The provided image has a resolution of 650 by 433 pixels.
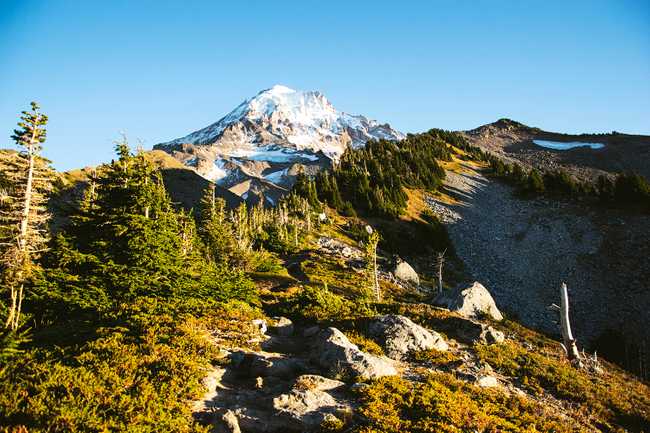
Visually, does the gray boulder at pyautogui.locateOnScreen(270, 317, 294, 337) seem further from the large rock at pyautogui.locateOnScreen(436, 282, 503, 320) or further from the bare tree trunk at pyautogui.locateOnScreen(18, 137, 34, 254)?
the large rock at pyautogui.locateOnScreen(436, 282, 503, 320)

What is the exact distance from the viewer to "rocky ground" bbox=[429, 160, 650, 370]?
43969 millimetres

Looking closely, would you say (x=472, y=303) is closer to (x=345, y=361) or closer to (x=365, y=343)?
(x=365, y=343)

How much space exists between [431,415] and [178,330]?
34.1 ft

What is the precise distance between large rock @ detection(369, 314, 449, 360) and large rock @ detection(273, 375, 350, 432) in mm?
6352

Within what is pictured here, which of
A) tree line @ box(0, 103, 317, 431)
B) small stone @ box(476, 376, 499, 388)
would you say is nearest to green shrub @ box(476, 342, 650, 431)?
small stone @ box(476, 376, 499, 388)

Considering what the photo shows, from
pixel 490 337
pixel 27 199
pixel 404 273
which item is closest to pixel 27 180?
pixel 27 199

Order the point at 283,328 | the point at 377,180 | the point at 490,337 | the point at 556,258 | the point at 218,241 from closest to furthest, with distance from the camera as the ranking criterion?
1. the point at 283,328
2. the point at 490,337
3. the point at 218,241
4. the point at 556,258
5. the point at 377,180

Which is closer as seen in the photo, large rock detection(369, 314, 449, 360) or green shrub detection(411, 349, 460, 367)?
green shrub detection(411, 349, 460, 367)

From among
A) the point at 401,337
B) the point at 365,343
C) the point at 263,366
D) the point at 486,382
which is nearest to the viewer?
the point at 263,366

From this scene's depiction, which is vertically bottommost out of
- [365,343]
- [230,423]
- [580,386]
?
[580,386]

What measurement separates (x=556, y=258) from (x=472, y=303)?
3416 cm

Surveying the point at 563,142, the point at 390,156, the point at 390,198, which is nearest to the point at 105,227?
the point at 390,198

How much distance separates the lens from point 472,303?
33.0 metres

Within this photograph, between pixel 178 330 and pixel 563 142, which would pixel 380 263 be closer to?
pixel 178 330
